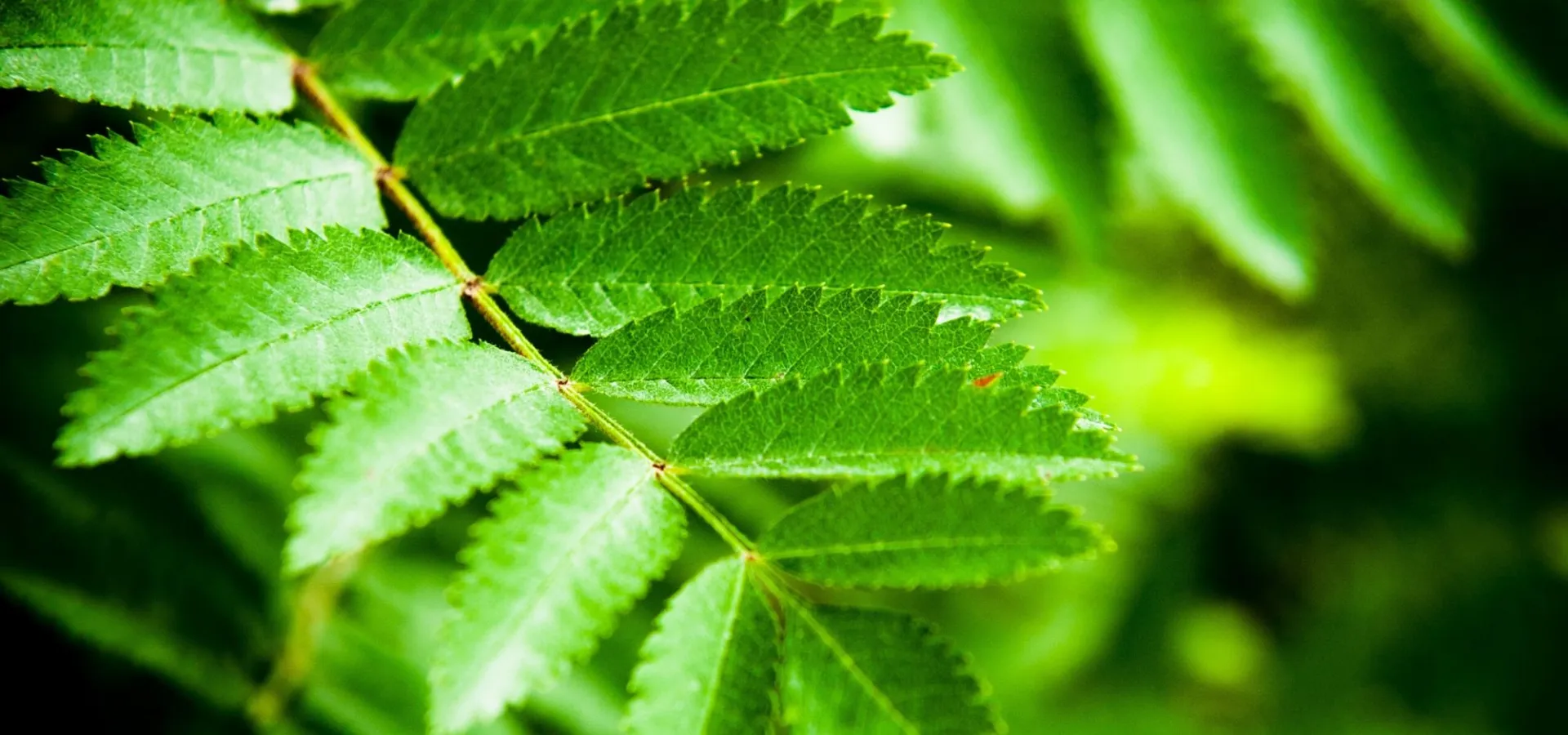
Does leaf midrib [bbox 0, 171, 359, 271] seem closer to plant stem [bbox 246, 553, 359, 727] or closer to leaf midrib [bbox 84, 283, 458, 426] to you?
leaf midrib [bbox 84, 283, 458, 426]

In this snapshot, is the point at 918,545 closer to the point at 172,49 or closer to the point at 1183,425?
the point at 172,49

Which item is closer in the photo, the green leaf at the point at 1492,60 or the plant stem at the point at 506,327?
the plant stem at the point at 506,327

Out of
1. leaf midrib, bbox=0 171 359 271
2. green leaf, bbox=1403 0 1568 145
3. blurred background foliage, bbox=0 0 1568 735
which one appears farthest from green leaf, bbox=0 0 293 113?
green leaf, bbox=1403 0 1568 145

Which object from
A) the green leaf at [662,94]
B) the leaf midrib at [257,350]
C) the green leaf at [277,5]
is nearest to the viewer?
the leaf midrib at [257,350]

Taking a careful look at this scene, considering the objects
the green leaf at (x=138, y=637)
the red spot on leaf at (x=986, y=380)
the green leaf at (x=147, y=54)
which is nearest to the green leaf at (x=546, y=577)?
the red spot on leaf at (x=986, y=380)

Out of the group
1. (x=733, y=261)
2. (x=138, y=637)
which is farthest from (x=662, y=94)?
(x=138, y=637)

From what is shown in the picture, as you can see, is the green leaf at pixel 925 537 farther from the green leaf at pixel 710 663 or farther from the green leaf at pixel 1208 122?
the green leaf at pixel 1208 122

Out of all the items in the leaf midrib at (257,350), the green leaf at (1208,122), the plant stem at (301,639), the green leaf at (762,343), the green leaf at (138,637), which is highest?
the green leaf at (1208,122)
